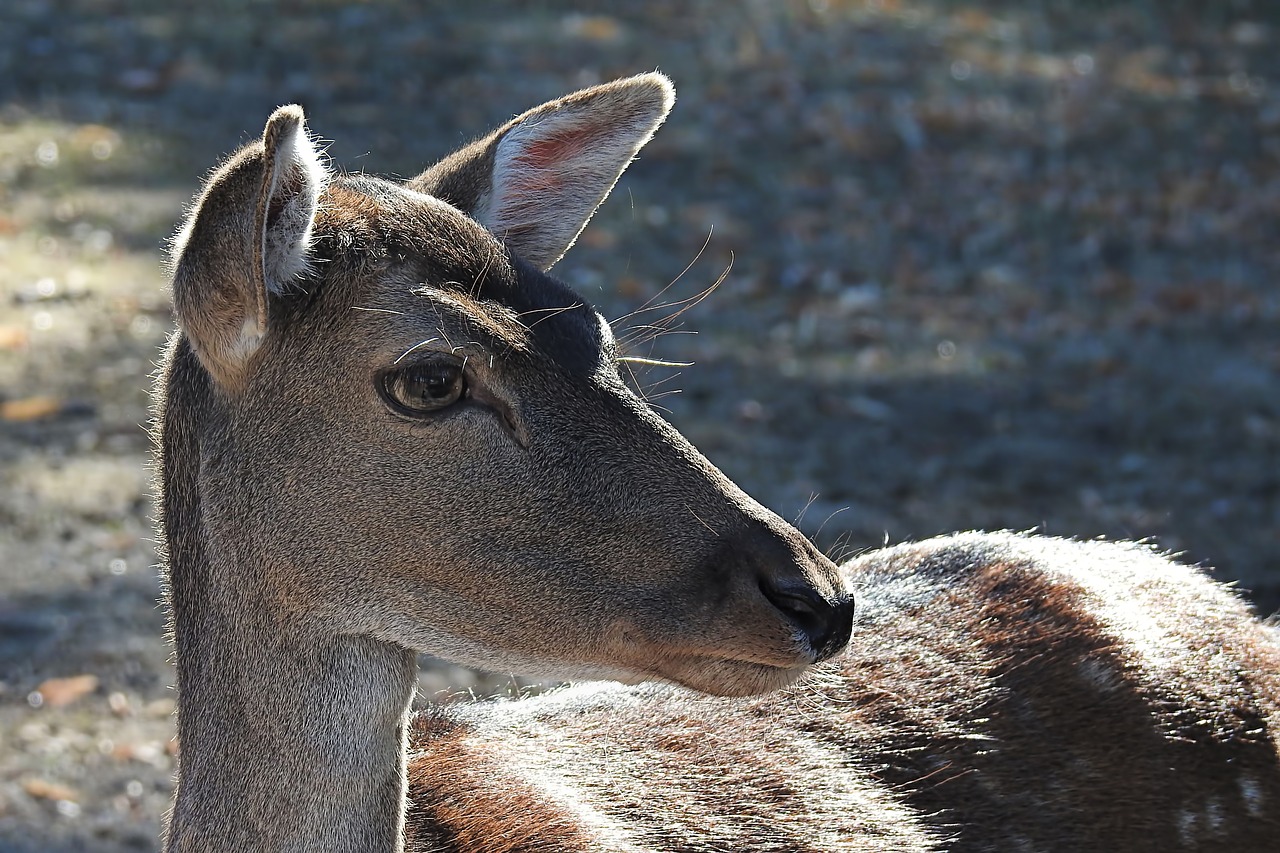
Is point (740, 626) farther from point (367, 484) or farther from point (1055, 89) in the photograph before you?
point (1055, 89)

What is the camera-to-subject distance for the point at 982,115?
9.66 m

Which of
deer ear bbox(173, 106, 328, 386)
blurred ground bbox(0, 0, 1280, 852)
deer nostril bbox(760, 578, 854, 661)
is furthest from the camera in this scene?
blurred ground bbox(0, 0, 1280, 852)

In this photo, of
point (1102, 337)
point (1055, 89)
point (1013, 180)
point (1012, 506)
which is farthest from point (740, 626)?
point (1055, 89)

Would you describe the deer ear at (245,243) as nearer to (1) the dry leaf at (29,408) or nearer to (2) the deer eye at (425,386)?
(2) the deer eye at (425,386)

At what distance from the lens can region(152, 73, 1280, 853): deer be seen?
2.45 m

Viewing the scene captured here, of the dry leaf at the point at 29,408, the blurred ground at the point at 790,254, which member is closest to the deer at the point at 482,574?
the blurred ground at the point at 790,254

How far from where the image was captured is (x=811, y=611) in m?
2.42

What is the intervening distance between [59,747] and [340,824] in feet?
7.27

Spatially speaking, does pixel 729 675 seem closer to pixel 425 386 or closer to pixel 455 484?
pixel 455 484

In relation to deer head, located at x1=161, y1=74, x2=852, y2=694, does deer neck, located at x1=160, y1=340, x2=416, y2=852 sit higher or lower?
lower

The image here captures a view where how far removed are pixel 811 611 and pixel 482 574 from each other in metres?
0.50

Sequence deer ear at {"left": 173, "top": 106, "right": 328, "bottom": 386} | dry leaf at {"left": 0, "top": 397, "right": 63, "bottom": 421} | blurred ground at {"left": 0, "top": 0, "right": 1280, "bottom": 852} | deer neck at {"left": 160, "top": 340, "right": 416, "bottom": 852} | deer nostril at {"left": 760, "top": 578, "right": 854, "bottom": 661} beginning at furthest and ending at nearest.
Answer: dry leaf at {"left": 0, "top": 397, "right": 63, "bottom": 421} → blurred ground at {"left": 0, "top": 0, "right": 1280, "bottom": 852} → deer neck at {"left": 160, "top": 340, "right": 416, "bottom": 852} → deer nostril at {"left": 760, "top": 578, "right": 854, "bottom": 661} → deer ear at {"left": 173, "top": 106, "right": 328, "bottom": 386}

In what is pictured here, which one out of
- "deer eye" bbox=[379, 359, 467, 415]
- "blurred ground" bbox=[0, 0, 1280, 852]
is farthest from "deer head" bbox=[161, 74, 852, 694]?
"blurred ground" bbox=[0, 0, 1280, 852]

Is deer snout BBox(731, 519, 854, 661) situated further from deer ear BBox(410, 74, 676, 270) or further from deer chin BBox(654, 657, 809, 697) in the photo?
deer ear BBox(410, 74, 676, 270)
